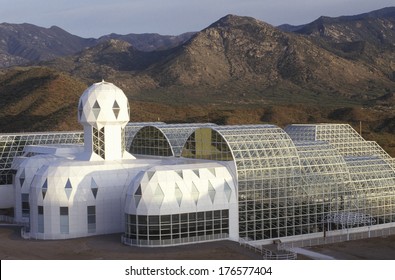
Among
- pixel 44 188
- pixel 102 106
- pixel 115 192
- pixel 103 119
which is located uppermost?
pixel 102 106

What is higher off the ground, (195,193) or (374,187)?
(195,193)

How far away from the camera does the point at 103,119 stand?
5703 centimetres

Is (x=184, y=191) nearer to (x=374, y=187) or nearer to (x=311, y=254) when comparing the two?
(x=311, y=254)

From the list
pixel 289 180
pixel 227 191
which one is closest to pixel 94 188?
pixel 227 191

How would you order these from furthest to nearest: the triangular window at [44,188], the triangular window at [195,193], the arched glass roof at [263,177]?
1. the arched glass roof at [263,177]
2. the triangular window at [44,188]
3. the triangular window at [195,193]

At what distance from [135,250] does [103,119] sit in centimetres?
1404

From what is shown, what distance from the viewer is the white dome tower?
56.9 metres

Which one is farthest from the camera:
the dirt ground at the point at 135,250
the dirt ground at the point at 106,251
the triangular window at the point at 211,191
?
the triangular window at the point at 211,191

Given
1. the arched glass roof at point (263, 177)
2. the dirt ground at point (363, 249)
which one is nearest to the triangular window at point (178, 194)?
the arched glass roof at point (263, 177)

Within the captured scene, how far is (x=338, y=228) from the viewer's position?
57031 millimetres

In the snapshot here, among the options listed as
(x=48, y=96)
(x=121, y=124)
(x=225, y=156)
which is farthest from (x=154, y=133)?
(x=48, y=96)

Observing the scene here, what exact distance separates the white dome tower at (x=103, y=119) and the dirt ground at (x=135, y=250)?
8.64 m

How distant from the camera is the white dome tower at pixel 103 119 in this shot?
187ft

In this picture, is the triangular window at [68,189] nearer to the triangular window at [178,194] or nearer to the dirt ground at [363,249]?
the triangular window at [178,194]
